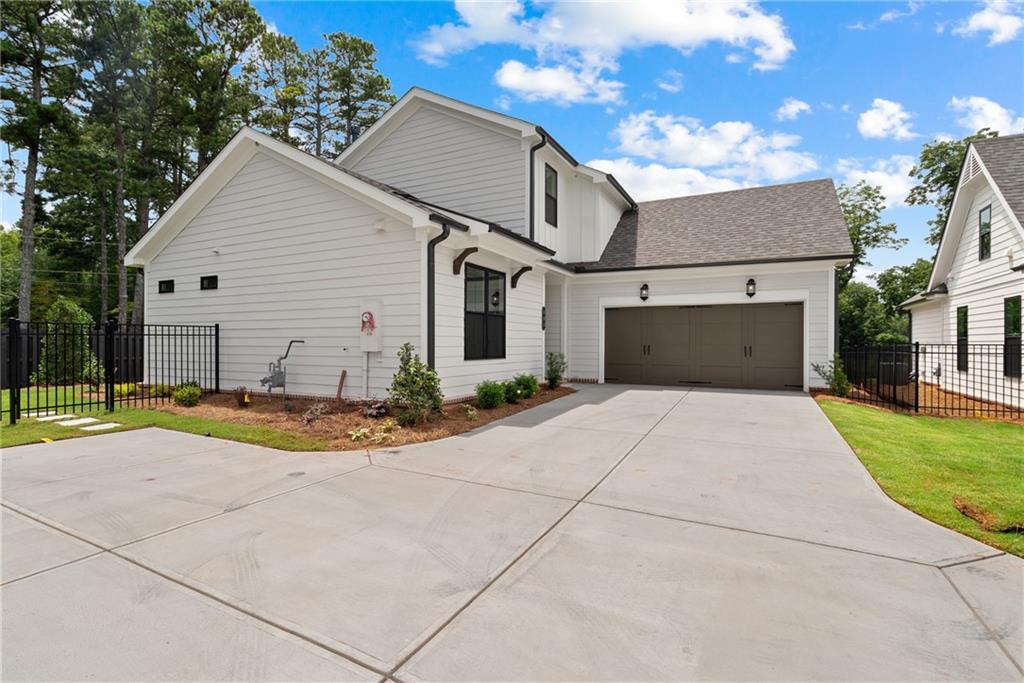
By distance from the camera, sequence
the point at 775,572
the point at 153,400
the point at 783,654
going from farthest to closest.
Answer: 1. the point at 153,400
2. the point at 775,572
3. the point at 783,654

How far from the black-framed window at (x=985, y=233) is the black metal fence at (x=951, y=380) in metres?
2.28

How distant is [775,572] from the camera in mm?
2838

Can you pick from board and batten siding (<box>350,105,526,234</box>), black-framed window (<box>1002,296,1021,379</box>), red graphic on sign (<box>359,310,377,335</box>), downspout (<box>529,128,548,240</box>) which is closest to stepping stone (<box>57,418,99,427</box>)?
red graphic on sign (<box>359,310,377,335</box>)

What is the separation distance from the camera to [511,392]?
367 inches

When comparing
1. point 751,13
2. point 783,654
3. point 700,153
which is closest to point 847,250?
point 751,13

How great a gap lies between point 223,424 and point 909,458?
9314 millimetres

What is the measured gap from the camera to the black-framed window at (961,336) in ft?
40.4

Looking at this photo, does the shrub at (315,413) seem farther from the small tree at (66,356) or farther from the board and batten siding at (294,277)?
the small tree at (66,356)

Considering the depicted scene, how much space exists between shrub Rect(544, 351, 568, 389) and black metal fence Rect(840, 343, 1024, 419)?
6766 mm

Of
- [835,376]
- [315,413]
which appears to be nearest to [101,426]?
[315,413]

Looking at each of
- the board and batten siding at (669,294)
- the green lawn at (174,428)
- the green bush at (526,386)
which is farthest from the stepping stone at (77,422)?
the board and batten siding at (669,294)

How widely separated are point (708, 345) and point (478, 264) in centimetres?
678

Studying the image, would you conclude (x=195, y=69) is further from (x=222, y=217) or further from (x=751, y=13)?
(x=751, y=13)

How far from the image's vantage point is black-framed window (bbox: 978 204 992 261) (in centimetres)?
1107
